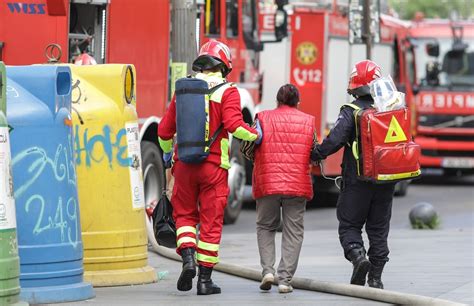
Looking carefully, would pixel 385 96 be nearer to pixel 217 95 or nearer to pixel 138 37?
pixel 217 95

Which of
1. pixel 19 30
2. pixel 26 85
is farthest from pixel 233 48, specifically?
pixel 26 85

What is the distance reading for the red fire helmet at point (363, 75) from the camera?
1044 cm

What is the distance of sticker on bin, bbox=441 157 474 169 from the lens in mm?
26203

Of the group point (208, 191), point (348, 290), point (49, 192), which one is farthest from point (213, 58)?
point (348, 290)

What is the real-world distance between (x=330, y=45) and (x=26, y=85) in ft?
38.4

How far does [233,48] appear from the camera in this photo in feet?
56.5

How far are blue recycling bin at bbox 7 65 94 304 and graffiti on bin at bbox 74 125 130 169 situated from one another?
0.88m

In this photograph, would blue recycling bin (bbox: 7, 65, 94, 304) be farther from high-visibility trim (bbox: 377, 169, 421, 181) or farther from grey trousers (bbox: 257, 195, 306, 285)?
high-visibility trim (bbox: 377, 169, 421, 181)

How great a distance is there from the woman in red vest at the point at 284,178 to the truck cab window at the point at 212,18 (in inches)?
241

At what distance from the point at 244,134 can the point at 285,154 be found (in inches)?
16.6

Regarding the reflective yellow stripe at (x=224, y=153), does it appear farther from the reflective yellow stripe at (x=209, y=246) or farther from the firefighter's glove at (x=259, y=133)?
the reflective yellow stripe at (x=209, y=246)

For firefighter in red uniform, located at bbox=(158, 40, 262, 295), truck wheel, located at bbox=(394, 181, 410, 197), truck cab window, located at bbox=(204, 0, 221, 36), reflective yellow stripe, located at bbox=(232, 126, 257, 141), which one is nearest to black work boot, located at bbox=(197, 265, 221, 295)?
firefighter in red uniform, located at bbox=(158, 40, 262, 295)

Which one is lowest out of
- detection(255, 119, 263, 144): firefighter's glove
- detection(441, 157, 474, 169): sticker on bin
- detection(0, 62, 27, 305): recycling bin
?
detection(441, 157, 474, 169): sticker on bin

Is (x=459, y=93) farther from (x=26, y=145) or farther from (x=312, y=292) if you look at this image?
(x=26, y=145)
